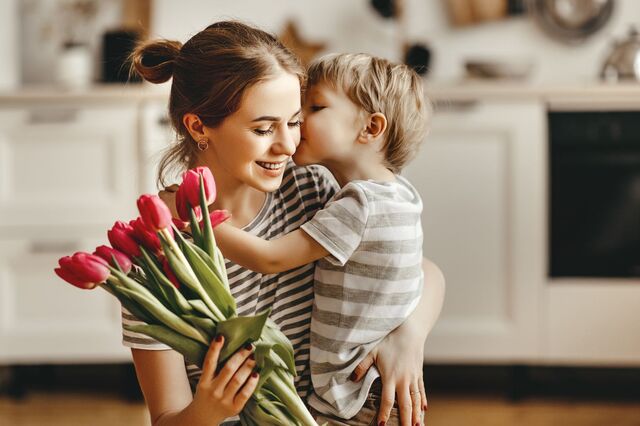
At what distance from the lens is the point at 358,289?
4.32ft

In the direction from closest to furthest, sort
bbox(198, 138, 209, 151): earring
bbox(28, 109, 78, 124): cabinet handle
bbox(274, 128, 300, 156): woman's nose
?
bbox(274, 128, 300, 156): woman's nose → bbox(198, 138, 209, 151): earring → bbox(28, 109, 78, 124): cabinet handle

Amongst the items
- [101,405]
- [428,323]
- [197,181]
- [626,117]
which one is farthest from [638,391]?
[197,181]

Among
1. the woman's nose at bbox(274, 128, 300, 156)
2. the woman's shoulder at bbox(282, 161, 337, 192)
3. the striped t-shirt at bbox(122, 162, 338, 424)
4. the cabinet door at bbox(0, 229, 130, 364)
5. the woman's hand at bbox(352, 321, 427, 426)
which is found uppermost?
the woman's nose at bbox(274, 128, 300, 156)

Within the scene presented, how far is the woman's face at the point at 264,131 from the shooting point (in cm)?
115

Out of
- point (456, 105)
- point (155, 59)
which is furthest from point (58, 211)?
point (155, 59)

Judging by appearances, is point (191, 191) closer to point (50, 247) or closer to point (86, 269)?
point (86, 269)

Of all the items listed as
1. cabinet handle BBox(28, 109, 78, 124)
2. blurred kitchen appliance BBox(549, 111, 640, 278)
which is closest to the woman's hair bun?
cabinet handle BBox(28, 109, 78, 124)

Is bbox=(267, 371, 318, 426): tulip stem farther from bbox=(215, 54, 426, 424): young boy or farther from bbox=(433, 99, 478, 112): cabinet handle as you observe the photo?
bbox=(433, 99, 478, 112): cabinet handle

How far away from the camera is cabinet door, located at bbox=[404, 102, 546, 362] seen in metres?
3.03

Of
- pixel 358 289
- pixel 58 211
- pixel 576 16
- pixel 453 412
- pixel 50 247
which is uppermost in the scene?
pixel 576 16

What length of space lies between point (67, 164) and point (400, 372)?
2.10m

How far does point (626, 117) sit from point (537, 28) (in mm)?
743

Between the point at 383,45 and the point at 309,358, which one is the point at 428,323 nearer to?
the point at 309,358

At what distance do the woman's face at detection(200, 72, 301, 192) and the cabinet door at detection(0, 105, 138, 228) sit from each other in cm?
199
